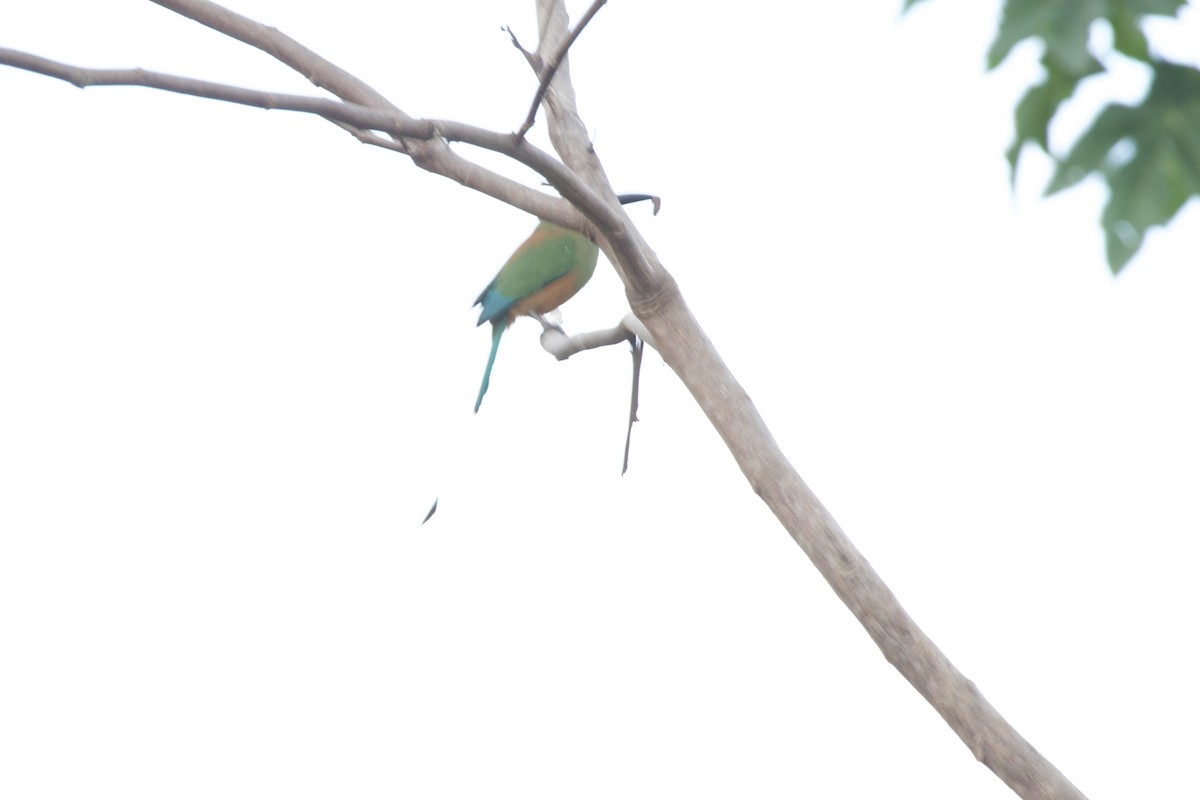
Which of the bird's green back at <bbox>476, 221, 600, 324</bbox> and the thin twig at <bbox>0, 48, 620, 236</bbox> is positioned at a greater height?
the bird's green back at <bbox>476, 221, 600, 324</bbox>

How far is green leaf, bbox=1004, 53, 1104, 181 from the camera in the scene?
94 cm

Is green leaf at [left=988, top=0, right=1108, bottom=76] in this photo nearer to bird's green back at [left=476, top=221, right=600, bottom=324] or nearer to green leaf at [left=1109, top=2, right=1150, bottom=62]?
green leaf at [left=1109, top=2, right=1150, bottom=62]

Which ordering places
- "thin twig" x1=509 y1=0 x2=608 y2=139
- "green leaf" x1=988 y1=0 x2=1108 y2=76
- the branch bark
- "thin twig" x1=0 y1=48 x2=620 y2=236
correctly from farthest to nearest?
the branch bark
"thin twig" x1=509 y1=0 x2=608 y2=139
"thin twig" x1=0 y1=48 x2=620 y2=236
"green leaf" x1=988 y1=0 x2=1108 y2=76

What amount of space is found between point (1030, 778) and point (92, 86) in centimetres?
165

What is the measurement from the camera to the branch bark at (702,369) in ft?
5.86

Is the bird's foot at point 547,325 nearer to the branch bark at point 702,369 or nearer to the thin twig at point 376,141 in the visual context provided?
the branch bark at point 702,369

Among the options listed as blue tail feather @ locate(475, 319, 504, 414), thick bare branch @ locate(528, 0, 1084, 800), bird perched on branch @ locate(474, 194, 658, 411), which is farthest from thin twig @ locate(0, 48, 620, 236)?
bird perched on branch @ locate(474, 194, 658, 411)

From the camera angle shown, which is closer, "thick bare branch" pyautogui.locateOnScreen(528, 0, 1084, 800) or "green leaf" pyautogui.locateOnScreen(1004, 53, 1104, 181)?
"green leaf" pyautogui.locateOnScreen(1004, 53, 1104, 181)

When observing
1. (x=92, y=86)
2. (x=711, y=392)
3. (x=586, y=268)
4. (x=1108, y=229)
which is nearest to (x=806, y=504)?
(x=711, y=392)

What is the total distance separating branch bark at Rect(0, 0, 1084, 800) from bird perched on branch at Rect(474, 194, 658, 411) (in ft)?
3.05

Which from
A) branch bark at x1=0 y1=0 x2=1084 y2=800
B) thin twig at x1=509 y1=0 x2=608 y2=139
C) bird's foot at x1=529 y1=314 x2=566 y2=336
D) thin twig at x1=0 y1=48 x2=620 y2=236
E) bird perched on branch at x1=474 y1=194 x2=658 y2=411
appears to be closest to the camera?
thin twig at x1=0 y1=48 x2=620 y2=236

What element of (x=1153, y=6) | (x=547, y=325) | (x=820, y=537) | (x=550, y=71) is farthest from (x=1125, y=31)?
(x=547, y=325)

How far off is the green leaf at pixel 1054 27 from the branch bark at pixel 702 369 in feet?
2.66

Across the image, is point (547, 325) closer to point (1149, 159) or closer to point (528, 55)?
point (528, 55)
